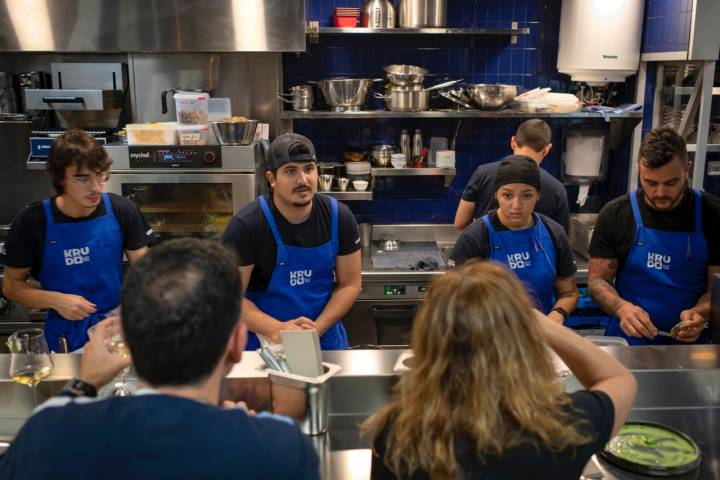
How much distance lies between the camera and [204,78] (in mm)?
4500

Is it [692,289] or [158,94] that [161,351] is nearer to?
[692,289]

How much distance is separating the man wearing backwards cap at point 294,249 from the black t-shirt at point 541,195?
1.17m

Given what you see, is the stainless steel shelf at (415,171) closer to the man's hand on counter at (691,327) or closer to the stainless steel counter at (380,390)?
the man's hand on counter at (691,327)

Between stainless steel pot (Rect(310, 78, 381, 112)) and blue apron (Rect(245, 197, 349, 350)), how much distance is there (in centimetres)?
154

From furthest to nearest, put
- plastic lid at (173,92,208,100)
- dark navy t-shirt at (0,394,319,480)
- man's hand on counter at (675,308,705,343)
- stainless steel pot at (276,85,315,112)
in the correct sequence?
stainless steel pot at (276,85,315,112)
plastic lid at (173,92,208,100)
man's hand on counter at (675,308,705,343)
dark navy t-shirt at (0,394,319,480)

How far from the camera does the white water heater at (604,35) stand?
4.20 metres

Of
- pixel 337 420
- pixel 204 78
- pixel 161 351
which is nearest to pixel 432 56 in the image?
pixel 204 78

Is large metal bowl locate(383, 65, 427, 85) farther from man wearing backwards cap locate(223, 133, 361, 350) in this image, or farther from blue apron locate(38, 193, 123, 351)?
blue apron locate(38, 193, 123, 351)

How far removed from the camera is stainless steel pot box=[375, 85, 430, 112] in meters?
4.24

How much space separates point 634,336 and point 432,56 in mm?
2516

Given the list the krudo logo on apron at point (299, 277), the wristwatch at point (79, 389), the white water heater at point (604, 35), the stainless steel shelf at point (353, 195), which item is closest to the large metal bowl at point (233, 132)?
the stainless steel shelf at point (353, 195)

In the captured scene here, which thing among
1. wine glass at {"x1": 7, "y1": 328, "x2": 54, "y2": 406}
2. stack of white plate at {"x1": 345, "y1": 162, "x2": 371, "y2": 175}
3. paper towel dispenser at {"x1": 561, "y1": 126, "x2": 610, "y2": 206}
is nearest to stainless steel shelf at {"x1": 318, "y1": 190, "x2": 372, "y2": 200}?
stack of white plate at {"x1": 345, "y1": 162, "x2": 371, "y2": 175}

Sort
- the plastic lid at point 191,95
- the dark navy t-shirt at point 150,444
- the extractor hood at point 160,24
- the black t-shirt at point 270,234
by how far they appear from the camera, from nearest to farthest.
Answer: the dark navy t-shirt at point 150,444, the black t-shirt at point 270,234, the plastic lid at point 191,95, the extractor hood at point 160,24

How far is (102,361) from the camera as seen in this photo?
60.7 inches
